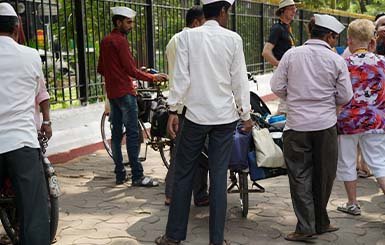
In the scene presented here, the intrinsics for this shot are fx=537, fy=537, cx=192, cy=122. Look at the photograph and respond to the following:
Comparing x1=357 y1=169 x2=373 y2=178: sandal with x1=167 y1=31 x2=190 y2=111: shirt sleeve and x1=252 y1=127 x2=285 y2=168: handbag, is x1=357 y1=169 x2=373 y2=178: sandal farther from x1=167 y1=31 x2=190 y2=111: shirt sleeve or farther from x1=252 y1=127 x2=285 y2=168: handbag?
x1=167 y1=31 x2=190 y2=111: shirt sleeve

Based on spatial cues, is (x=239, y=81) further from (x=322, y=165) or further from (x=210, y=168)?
(x=322, y=165)

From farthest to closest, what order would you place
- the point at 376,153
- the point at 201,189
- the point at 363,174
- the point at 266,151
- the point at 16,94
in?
the point at 363,174
the point at 201,189
the point at 376,153
the point at 266,151
the point at 16,94

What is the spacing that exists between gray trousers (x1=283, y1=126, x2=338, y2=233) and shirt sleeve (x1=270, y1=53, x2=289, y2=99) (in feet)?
1.10

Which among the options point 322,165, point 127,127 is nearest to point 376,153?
point 322,165

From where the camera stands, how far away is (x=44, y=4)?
738cm

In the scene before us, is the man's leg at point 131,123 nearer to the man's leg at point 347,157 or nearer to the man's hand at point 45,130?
the man's hand at point 45,130

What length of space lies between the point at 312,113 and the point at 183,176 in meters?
1.13

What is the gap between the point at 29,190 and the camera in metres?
3.38

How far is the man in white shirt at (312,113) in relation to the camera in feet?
13.7

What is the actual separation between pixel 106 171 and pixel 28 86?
360cm

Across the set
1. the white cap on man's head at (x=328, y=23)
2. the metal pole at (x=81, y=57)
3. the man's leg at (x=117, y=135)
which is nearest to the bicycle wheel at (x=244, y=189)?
the white cap on man's head at (x=328, y=23)

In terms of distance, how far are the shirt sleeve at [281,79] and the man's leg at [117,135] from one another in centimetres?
212

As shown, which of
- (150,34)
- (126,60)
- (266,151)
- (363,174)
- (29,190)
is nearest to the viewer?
(29,190)

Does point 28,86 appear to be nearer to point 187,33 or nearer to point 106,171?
point 187,33
